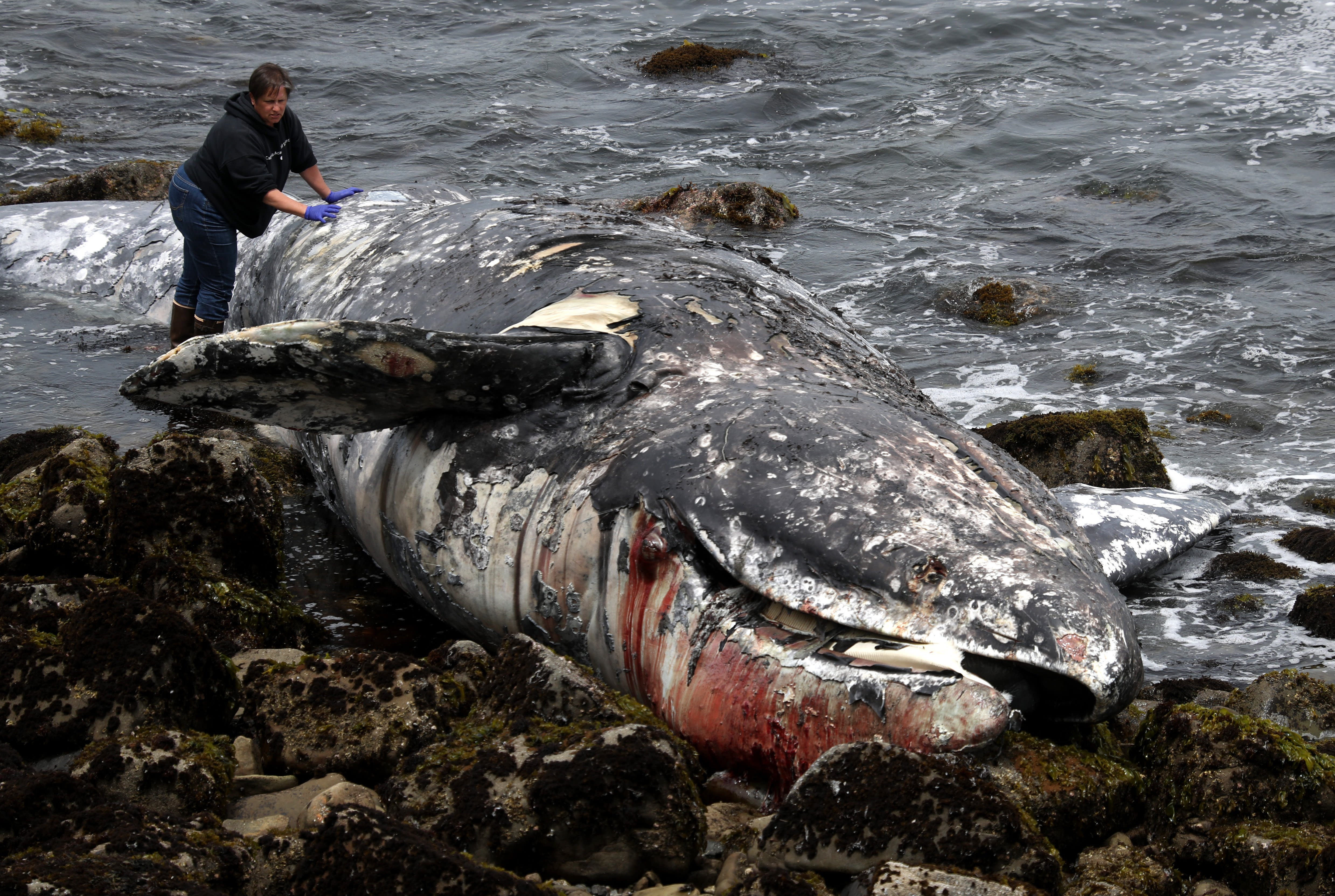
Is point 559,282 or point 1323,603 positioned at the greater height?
point 559,282

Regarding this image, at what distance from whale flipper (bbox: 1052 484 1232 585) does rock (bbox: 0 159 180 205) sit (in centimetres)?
729

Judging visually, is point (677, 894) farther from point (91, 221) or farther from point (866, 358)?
point (91, 221)

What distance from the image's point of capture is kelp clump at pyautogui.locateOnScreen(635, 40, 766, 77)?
16781mm

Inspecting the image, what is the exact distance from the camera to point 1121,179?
12.2 metres

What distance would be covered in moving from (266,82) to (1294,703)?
5.90 m

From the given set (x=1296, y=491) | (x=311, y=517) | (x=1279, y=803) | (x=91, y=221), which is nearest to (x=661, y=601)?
(x=1279, y=803)

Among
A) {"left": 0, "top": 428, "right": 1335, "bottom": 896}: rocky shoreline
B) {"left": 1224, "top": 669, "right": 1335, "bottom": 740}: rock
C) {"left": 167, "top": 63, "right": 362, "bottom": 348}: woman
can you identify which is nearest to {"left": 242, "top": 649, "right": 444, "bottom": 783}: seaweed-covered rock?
{"left": 0, "top": 428, "right": 1335, "bottom": 896}: rocky shoreline

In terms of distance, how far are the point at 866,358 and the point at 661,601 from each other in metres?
1.54

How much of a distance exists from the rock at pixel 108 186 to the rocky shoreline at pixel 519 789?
694 cm

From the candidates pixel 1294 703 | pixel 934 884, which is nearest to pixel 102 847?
pixel 934 884

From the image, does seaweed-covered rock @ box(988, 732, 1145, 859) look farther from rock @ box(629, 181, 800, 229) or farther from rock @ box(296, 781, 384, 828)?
rock @ box(629, 181, 800, 229)

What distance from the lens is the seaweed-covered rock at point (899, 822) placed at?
2820 millimetres

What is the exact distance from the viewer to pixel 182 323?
765 cm

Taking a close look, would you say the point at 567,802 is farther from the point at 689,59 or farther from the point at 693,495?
the point at 689,59
